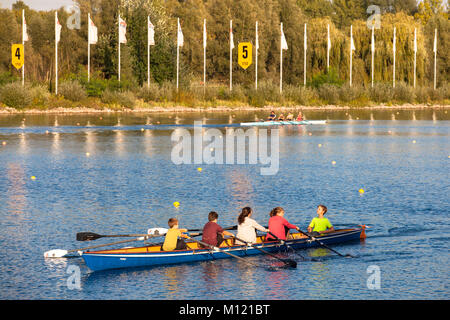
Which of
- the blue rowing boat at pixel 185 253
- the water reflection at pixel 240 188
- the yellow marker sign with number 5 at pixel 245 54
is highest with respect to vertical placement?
the yellow marker sign with number 5 at pixel 245 54

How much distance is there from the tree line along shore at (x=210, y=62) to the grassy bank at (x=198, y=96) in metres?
0.12

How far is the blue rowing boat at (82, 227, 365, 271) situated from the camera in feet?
55.3

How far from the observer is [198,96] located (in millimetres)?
87750

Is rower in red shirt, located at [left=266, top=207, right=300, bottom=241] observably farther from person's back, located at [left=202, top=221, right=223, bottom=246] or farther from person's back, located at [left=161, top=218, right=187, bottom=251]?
person's back, located at [left=161, top=218, right=187, bottom=251]

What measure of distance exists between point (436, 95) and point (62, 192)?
85531 millimetres

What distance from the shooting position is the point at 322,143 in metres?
48.3

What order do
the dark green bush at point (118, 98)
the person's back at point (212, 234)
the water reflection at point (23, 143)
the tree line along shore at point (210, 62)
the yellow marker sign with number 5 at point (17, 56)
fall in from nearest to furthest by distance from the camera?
1. the person's back at point (212, 234)
2. the water reflection at point (23, 143)
3. the yellow marker sign with number 5 at point (17, 56)
4. the dark green bush at point (118, 98)
5. the tree line along shore at point (210, 62)

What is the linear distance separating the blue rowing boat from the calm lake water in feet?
0.83

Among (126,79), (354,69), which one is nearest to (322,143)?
(126,79)

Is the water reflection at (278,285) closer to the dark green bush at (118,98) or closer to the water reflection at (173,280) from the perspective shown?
the water reflection at (173,280)

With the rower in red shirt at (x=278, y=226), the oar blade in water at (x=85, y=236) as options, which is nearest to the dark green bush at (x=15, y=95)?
the oar blade in water at (x=85, y=236)

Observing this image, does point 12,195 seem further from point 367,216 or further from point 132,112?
point 132,112

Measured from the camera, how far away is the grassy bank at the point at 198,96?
75875 millimetres

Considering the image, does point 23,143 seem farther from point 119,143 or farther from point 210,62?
point 210,62
